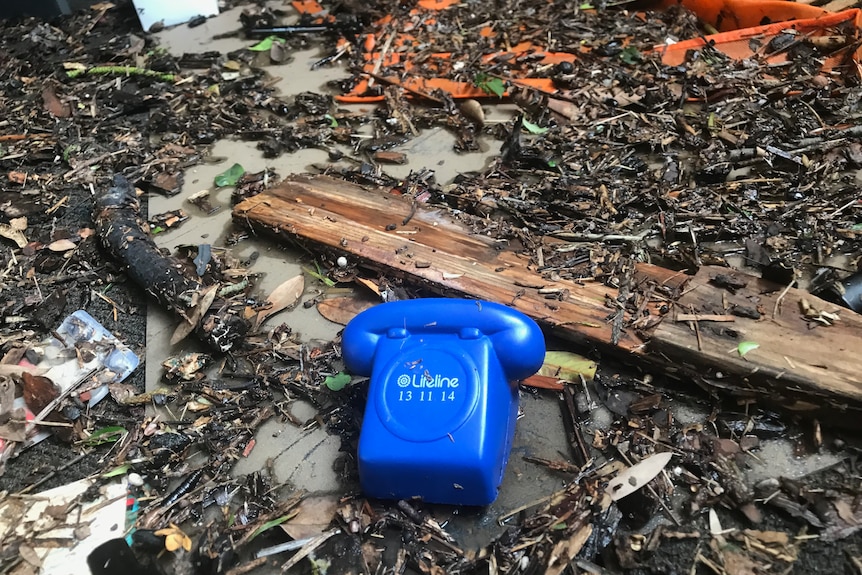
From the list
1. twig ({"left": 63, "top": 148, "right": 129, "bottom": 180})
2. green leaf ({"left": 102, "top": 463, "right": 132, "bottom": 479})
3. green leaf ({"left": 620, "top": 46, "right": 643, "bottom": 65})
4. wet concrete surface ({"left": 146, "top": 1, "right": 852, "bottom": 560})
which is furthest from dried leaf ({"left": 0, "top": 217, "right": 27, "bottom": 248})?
green leaf ({"left": 620, "top": 46, "right": 643, "bottom": 65})

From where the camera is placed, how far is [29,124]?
3.09 metres

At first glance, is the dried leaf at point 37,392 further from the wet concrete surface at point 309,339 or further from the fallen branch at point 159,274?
Result: the fallen branch at point 159,274

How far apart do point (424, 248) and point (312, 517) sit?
90cm

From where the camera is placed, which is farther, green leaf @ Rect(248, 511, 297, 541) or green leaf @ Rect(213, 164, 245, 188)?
→ green leaf @ Rect(213, 164, 245, 188)

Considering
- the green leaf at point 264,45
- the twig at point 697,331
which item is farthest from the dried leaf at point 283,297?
the green leaf at point 264,45

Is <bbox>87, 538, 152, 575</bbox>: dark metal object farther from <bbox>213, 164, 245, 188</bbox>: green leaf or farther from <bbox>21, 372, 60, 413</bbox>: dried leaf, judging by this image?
<bbox>213, 164, 245, 188</bbox>: green leaf

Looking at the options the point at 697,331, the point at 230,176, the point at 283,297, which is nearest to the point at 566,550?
the point at 697,331

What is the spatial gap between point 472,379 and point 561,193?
3.40ft

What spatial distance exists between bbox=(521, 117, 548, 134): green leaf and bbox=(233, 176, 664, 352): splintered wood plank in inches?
25.4

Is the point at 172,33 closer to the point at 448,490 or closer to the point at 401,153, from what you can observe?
the point at 401,153

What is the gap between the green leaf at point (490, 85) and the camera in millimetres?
Result: 2789

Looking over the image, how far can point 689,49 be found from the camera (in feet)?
9.25

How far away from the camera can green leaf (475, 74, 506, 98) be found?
2789 millimetres

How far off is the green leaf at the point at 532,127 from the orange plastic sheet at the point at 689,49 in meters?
0.21
